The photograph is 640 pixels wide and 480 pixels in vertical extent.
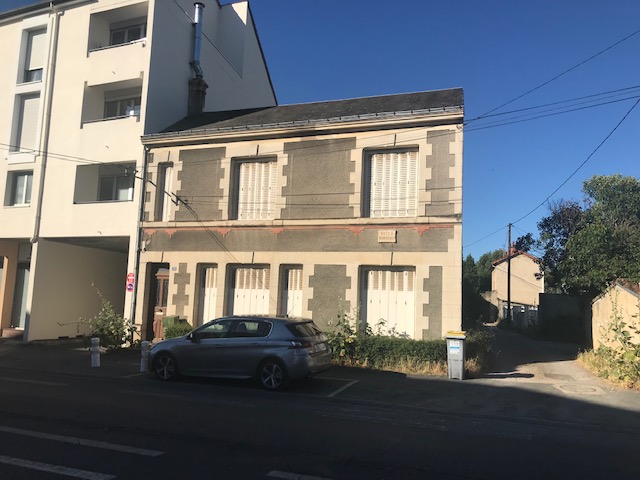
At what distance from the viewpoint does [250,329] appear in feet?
33.2

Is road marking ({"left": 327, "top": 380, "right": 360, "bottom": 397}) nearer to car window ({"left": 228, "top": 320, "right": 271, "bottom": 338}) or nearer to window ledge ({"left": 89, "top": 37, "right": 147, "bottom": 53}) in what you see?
car window ({"left": 228, "top": 320, "right": 271, "bottom": 338})

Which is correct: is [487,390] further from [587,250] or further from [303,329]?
[587,250]

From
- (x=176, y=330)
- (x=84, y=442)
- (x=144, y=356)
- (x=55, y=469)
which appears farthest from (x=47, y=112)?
(x=55, y=469)

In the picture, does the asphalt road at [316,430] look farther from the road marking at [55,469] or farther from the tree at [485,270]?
the tree at [485,270]

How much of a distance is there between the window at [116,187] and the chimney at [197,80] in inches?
148

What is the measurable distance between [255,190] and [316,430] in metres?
9.90

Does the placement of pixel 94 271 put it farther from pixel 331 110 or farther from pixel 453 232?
pixel 453 232

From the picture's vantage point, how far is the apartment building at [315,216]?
12.9 m

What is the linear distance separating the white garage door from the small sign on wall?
2.99ft

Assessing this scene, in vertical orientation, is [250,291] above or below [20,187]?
below

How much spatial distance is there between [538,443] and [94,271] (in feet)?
61.2

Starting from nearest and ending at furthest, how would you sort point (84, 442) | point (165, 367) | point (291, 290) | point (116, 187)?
1. point (84, 442)
2. point (165, 367)
3. point (291, 290)
4. point (116, 187)

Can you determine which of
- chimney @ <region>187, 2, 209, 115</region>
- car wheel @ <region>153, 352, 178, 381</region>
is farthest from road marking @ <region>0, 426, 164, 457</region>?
chimney @ <region>187, 2, 209, 115</region>

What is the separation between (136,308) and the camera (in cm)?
1595
